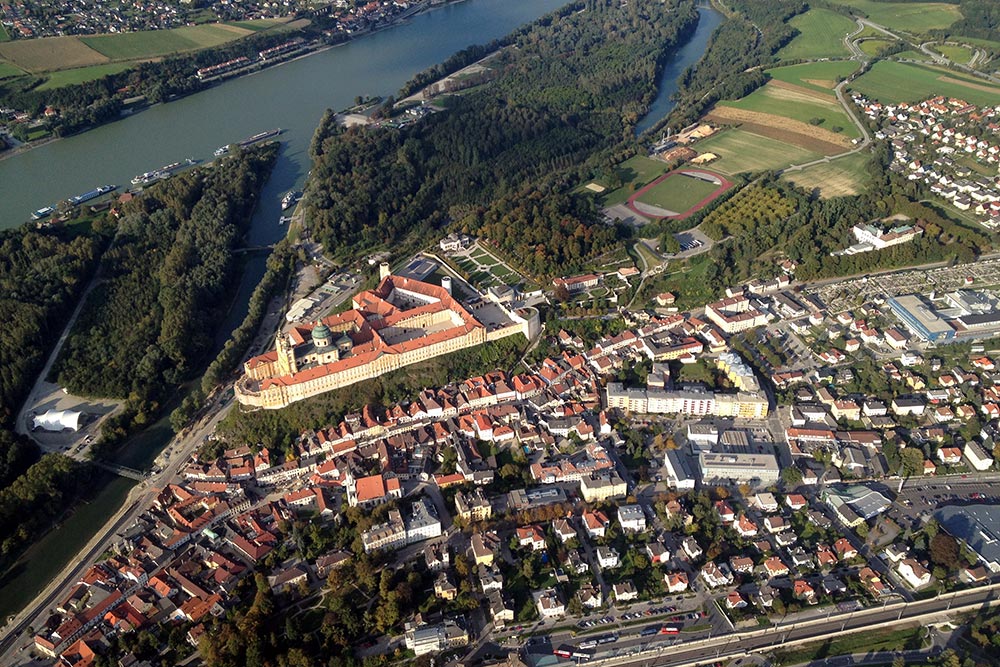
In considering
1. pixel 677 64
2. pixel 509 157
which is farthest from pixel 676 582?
pixel 677 64

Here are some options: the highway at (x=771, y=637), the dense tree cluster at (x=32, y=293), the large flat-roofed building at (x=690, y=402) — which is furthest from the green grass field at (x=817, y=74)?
the dense tree cluster at (x=32, y=293)

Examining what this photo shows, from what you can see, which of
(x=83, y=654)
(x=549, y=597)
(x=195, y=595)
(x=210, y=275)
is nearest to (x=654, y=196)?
(x=210, y=275)

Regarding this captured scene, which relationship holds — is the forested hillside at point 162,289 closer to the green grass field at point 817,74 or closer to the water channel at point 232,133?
the water channel at point 232,133

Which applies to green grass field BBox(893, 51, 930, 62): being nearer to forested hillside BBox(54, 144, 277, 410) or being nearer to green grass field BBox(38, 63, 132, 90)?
forested hillside BBox(54, 144, 277, 410)

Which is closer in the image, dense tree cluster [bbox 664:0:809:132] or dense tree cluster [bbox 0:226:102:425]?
dense tree cluster [bbox 0:226:102:425]

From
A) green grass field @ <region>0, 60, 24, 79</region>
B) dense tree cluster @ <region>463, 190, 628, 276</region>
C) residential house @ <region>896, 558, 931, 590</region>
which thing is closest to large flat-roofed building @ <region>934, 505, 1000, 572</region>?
residential house @ <region>896, 558, 931, 590</region>

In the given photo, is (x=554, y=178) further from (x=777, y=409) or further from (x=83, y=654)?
(x=83, y=654)
